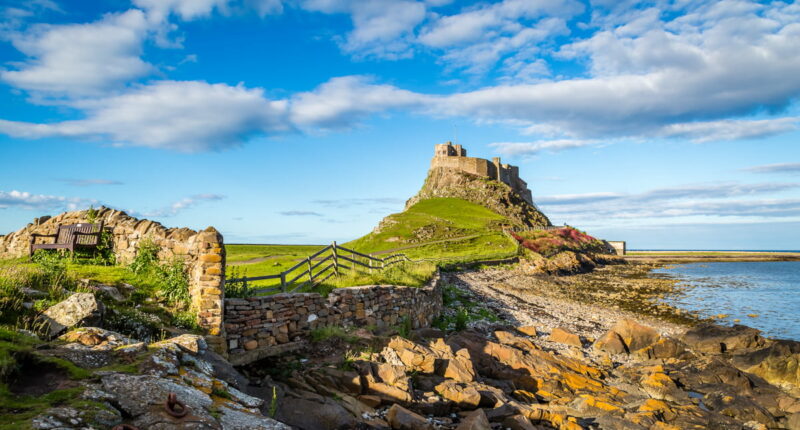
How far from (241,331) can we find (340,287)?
480cm

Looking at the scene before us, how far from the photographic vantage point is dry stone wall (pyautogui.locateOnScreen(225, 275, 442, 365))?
11367 millimetres

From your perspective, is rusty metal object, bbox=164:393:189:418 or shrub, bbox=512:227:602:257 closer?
rusty metal object, bbox=164:393:189:418

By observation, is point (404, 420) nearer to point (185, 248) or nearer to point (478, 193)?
point (185, 248)

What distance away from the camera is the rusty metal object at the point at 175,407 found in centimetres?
466

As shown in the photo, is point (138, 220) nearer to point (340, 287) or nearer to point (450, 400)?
point (340, 287)

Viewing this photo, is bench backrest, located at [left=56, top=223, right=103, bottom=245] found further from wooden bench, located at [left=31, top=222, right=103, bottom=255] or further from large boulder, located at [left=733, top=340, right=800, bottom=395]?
large boulder, located at [left=733, top=340, right=800, bottom=395]

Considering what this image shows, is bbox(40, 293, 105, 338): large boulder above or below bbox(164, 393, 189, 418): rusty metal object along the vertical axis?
above

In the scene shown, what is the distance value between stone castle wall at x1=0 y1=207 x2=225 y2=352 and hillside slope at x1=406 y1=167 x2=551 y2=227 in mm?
75013

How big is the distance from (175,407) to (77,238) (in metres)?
13.0

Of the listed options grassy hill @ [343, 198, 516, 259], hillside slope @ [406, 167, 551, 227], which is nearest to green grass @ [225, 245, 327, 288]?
grassy hill @ [343, 198, 516, 259]

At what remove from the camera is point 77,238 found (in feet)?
48.8

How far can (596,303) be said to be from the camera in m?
33.5

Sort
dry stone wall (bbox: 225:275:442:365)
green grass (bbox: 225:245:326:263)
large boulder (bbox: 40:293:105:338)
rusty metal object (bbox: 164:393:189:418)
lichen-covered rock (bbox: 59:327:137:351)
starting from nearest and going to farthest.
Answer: rusty metal object (bbox: 164:393:189:418) < lichen-covered rock (bbox: 59:327:137:351) < large boulder (bbox: 40:293:105:338) < dry stone wall (bbox: 225:275:442:365) < green grass (bbox: 225:245:326:263)

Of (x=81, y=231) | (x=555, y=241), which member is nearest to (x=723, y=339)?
(x=81, y=231)
